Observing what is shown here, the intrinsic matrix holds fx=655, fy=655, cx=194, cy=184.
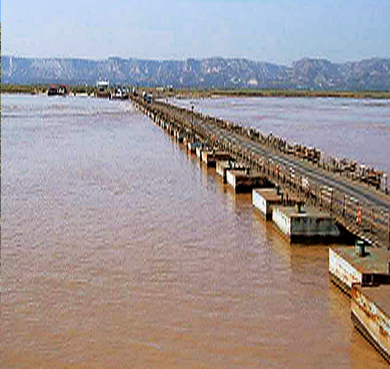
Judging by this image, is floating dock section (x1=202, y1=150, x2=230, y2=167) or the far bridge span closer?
the far bridge span

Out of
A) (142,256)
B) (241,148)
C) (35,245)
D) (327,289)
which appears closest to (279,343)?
(327,289)

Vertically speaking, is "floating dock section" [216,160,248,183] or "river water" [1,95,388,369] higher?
"floating dock section" [216,160,248,183]

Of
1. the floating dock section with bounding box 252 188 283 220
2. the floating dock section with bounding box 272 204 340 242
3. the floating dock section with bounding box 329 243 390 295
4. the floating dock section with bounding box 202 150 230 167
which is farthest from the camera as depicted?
the floating dock section with bounding box 202 150 230 167

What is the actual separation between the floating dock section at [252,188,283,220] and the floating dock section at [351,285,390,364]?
991 cm

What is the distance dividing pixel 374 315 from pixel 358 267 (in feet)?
8.93

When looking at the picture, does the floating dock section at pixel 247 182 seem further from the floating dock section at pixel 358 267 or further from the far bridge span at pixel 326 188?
the floating dock section at pixel 358 267

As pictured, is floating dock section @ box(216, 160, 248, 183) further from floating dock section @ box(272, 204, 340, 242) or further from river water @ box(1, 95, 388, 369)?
floating dock section @ box(272, 204, 340, 242)

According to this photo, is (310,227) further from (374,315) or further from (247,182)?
(247,182)

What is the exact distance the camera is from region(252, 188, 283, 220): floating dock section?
22.7 meters

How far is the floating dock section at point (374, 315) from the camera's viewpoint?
435 inches

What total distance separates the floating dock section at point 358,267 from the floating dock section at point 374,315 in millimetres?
1115

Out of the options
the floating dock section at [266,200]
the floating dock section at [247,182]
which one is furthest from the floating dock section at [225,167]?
the floating dock section at [266,200]

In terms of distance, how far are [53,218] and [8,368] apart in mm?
11711

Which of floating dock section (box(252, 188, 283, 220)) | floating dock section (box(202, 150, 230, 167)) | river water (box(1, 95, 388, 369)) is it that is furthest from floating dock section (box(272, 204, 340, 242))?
floating dock section (box(202, 150, 230, 167))
